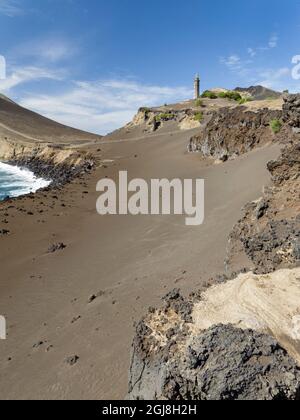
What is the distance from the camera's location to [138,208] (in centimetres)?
1862

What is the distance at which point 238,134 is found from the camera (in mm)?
25750

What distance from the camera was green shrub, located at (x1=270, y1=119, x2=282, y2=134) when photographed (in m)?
23.0

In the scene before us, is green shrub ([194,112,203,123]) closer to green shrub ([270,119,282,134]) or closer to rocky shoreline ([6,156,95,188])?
rocky shoreline ([6,156,95,188])

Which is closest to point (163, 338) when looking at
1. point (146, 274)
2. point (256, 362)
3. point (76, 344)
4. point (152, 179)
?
point (256, 362)

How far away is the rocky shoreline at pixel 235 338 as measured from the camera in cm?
387

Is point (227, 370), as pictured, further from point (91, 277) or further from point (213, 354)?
point (91, 277)

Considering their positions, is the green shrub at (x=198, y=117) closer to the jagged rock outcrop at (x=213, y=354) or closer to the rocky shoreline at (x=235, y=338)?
the rocky shoreline at (x=235, y=338)

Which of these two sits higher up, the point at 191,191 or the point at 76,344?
the point at 191,191

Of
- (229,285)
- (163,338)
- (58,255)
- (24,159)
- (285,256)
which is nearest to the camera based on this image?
(163,338)

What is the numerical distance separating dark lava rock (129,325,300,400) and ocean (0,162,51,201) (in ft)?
94.1

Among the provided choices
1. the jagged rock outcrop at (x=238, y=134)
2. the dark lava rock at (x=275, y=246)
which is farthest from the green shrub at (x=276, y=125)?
the dark lava rock at (x=275, y=246)

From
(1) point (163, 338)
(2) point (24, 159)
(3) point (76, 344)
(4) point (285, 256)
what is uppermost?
(2) point (24, 159)
